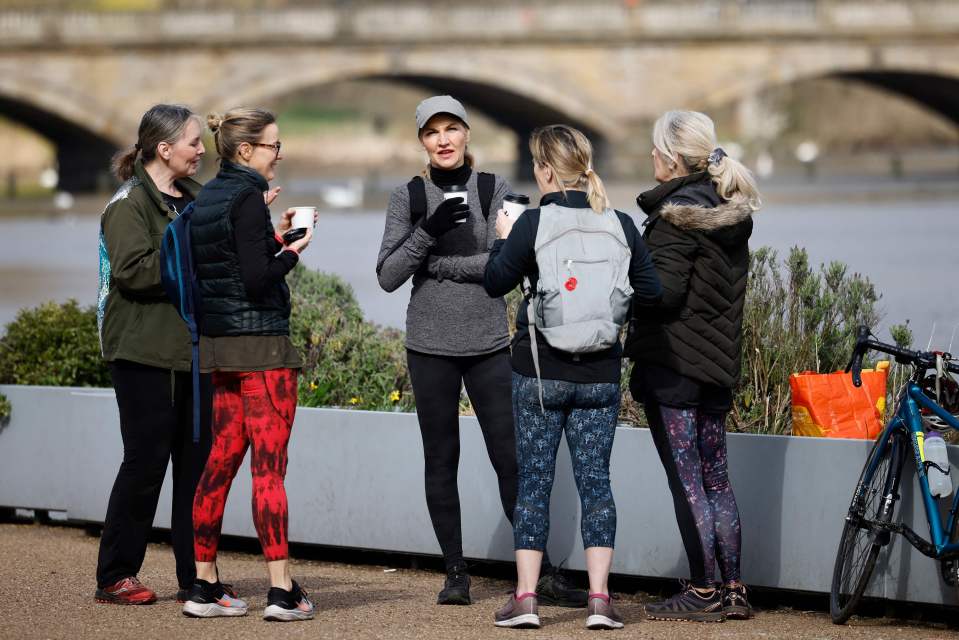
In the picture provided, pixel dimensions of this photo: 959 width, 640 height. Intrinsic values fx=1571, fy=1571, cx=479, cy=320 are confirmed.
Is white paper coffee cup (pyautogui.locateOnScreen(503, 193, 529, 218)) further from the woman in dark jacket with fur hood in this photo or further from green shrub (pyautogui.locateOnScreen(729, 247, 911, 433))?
green shrub (pyautogui.locateOnScreen(729, 247, 911, 433))

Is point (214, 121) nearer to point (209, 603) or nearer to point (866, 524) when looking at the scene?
point (209, 603)

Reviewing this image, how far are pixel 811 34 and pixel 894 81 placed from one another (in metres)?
5.73

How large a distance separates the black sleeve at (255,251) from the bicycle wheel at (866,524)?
6.60 feet

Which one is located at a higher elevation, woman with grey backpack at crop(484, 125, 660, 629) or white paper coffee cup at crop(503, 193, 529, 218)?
white paper coffee cup at crop(503, 193, 529, 218)

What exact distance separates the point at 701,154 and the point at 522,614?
158 centimetres

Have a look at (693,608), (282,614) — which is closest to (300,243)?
(282,614)

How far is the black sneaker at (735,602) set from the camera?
521 centimetres

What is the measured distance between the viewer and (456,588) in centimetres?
543

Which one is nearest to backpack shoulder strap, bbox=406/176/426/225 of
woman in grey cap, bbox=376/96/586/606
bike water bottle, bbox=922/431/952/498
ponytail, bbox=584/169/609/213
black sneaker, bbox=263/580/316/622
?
woman in grey cap, bbox=376/96/586/606

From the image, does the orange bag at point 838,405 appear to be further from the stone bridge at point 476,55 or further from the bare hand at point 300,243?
the stone bridge at point 476,55

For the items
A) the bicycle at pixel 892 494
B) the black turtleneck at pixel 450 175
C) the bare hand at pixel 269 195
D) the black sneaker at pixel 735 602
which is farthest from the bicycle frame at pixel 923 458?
the bare hand at pixel 269 195

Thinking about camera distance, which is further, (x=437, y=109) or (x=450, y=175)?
(x=450, y=175)

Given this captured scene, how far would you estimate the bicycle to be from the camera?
5.05 meters

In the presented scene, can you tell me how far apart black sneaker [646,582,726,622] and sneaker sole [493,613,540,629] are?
0.48 m
